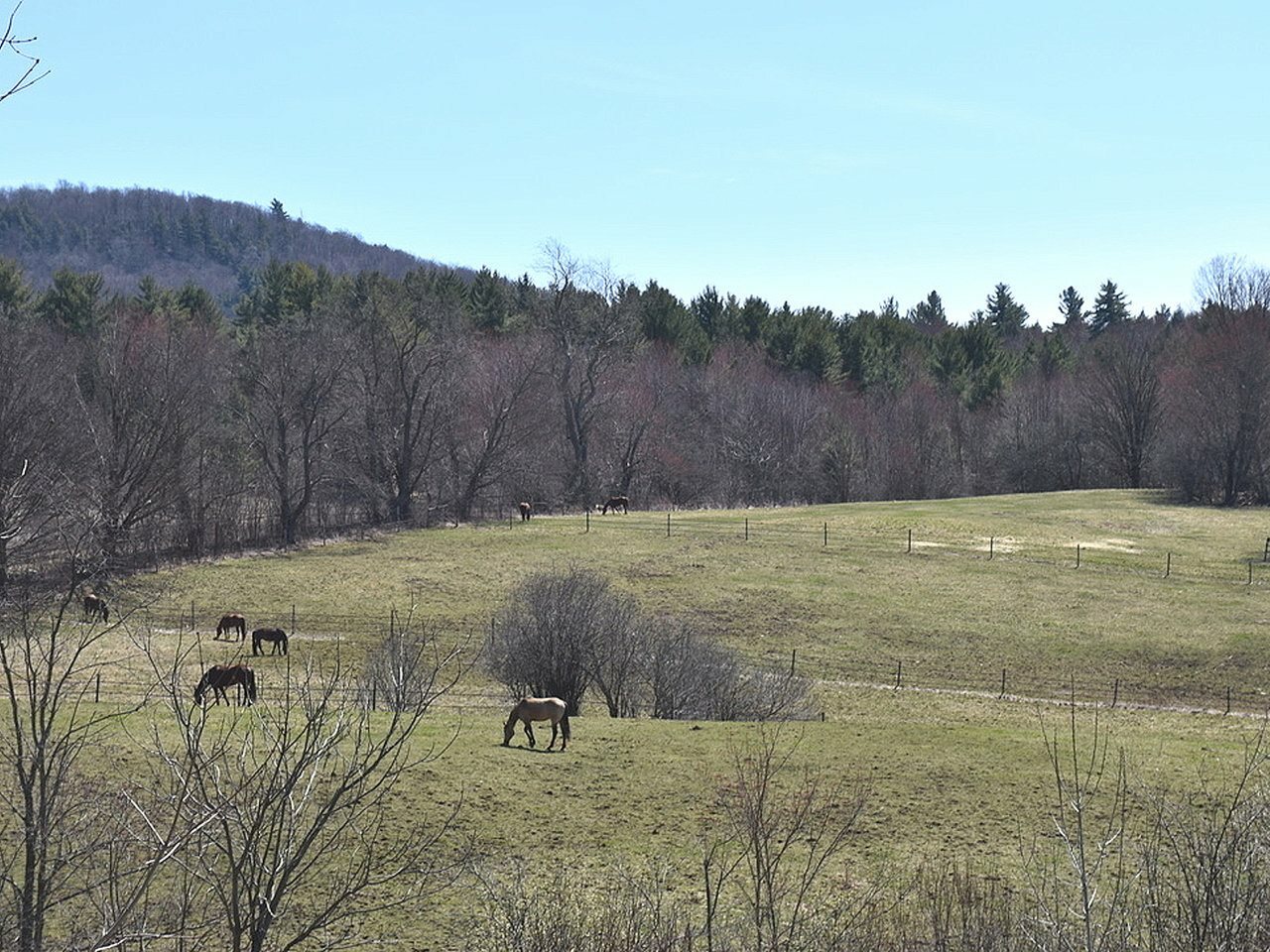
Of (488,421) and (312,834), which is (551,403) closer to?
(488,421)

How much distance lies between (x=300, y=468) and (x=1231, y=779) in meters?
59.9

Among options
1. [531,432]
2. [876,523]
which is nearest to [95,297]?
[531,432]

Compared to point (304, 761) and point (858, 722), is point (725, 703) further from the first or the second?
point (304, 761)

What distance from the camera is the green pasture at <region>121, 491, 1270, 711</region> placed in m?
39.9

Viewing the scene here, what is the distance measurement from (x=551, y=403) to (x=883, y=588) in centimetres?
4070

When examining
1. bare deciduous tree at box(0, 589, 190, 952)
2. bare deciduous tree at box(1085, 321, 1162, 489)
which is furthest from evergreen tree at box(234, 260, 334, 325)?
bare deciduous tree at box(0, 589, 190, 952)

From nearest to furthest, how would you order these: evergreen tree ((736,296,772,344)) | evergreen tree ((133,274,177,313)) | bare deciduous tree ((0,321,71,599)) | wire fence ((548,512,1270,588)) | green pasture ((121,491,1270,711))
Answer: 1. green pasture ((121,491,1270,711))
2. bare deciduous tree ((0,321,71,599))
3. wire fence ((548,512,1270,588))
4. evergreen tree ((133,274,177,313))
5. evergreen tree ((736,296,772,344))

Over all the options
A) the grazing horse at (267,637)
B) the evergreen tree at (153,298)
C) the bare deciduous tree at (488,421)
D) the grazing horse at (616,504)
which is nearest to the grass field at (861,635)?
the grazing horse at (267,637)

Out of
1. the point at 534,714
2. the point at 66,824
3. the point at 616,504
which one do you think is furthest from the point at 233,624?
the point at 616,504

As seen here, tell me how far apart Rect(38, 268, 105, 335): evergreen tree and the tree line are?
0.16 meters

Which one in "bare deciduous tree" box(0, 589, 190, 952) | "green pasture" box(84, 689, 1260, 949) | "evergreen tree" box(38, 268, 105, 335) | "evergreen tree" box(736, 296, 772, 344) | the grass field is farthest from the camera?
"evergreen tree" box(736, 296, 772, 344)

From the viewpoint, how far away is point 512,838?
17594 mm

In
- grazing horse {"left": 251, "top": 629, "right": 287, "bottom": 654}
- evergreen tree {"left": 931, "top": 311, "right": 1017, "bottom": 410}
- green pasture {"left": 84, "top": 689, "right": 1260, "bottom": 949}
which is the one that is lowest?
green pasture {"left": 84, "top": 689, "right": 1260, "bottom": 949}

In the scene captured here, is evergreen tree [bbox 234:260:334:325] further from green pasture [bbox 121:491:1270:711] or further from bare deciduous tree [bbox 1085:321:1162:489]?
bare deciduous tree [bbox 1085:321:1162:489]
